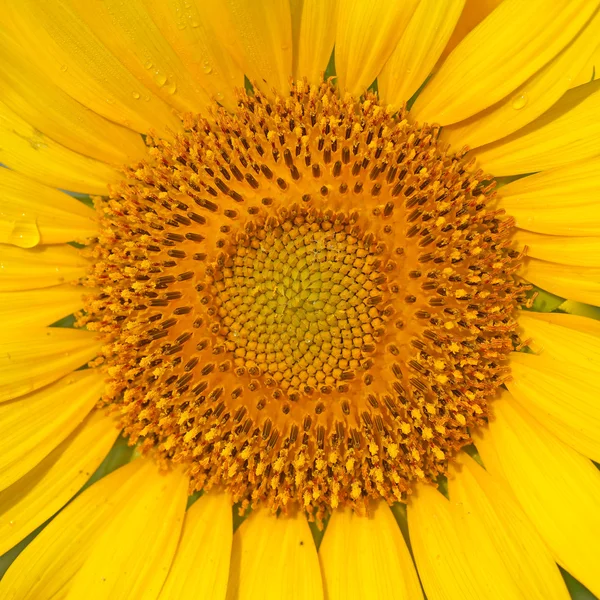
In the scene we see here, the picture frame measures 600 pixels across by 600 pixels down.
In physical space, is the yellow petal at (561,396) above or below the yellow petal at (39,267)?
below

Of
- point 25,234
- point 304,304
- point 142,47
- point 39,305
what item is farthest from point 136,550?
point 142,47

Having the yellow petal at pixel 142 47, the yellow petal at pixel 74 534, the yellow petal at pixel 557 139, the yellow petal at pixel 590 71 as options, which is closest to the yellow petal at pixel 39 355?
the yellow petal at pixel 74 534

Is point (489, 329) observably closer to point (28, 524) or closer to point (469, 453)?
point (469, 453)

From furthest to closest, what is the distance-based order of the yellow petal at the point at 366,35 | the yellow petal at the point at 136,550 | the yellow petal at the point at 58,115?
1. the yellow petal at the point at 136,550
2. the yellow petal at the point at 58,115
3. the yellow petal at the point at 366,35

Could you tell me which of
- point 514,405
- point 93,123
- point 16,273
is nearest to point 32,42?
point 93,123

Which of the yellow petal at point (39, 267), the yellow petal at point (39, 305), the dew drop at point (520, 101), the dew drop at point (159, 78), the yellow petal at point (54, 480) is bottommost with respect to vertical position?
the yellow petal at point (54, 480)

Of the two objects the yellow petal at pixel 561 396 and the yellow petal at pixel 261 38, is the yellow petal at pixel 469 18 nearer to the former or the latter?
the yellow petal at pixel 261 38
